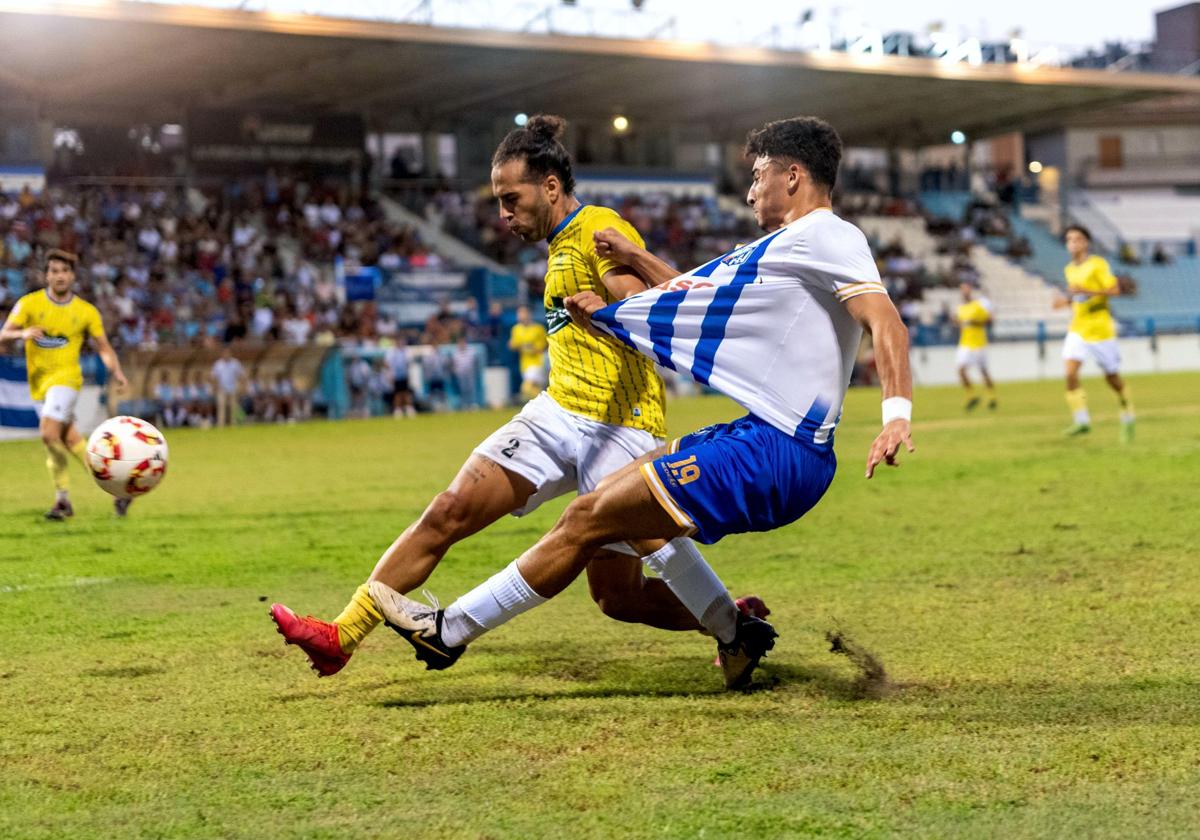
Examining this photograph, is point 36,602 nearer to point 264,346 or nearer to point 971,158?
point 264,346

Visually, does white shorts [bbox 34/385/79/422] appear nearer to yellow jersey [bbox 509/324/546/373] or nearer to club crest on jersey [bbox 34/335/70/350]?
club crest on jersey [bbox 34/335/70/350]

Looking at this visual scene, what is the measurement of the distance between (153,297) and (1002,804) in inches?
1146

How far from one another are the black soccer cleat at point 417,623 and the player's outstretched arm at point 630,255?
1458 mm

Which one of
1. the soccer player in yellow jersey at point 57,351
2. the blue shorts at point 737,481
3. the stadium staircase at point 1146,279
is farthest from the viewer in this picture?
the stadium staircase at point 1146,279

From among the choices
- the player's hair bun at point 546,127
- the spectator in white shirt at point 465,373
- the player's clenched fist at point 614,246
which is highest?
the player's hair bun at point 546,127

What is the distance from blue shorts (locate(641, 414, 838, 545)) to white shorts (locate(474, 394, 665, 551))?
31.3 inches

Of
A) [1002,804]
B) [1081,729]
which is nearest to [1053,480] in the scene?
[1081,729]

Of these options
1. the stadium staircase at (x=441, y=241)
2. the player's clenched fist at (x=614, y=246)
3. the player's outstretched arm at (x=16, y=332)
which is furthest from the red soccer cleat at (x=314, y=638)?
the stadium staircase at (x=441, y=241)

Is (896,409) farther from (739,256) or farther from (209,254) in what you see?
(209,254)

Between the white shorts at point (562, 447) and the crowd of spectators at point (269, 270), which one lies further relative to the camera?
the crowd of spectators at point (269, 270)

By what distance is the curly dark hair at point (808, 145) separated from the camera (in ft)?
16.1

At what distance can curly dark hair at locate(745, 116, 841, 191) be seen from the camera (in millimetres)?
4914

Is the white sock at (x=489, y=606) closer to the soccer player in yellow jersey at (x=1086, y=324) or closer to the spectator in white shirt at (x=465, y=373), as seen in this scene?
the soccer player in yellow jersey at (x=1086, y=324)

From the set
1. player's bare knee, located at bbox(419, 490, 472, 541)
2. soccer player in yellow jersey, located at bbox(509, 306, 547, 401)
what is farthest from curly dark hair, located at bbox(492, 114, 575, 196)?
soccer player in yellow jersey, located at bbox(509, 306, 547, 401)
